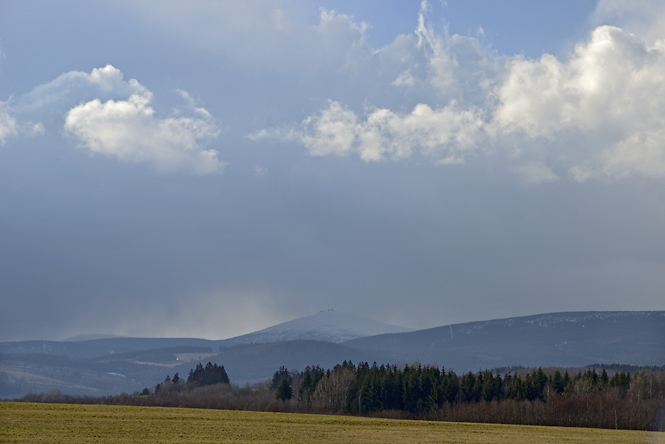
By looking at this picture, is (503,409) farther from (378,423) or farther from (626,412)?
(378,423)

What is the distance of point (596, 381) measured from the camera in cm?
17012

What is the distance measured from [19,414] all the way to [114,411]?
561 inches

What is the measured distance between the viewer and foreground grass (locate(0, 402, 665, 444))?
247ft

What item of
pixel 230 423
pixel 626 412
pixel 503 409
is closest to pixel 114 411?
pixel 230 423

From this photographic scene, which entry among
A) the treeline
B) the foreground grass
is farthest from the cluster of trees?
the foreground grass

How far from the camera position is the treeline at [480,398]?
475ft

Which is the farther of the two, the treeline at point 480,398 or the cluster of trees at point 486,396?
the cluster of trees at point 486,396

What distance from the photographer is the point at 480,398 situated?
169m

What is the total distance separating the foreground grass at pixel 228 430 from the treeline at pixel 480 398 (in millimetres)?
40116

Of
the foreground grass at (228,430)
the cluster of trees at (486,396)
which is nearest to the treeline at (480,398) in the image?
the cluster of trees at (486,396)

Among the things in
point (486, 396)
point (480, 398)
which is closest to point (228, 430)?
point (486, 396)

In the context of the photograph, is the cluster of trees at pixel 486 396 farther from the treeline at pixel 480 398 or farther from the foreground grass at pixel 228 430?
the foreground grass at pixel 228 430

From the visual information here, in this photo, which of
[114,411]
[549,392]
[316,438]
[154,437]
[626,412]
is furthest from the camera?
[549,392]

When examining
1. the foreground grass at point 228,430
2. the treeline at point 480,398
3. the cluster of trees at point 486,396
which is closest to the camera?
the foreground grass at point 228,430
